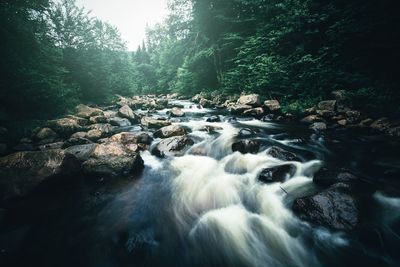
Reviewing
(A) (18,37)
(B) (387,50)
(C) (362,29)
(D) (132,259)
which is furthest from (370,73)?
(A) (18,37)

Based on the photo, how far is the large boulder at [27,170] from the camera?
14.1ft

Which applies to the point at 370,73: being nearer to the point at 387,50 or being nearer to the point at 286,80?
the point at 387,50

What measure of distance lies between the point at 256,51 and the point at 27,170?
13.1 meters

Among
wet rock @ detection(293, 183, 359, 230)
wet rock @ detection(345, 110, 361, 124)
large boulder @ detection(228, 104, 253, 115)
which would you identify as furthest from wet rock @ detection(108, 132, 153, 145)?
Result: wet rock @ detection(345, 110, 361, 124)

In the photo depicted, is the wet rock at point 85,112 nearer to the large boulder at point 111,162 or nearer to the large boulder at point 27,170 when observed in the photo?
the large boulder at point 111,162

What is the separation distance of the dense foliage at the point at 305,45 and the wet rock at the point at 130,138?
7598mm

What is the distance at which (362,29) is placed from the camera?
328 inches

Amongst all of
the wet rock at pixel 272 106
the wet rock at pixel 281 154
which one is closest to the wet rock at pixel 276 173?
the wet rock at pixel 281 154

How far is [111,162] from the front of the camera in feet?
17.8

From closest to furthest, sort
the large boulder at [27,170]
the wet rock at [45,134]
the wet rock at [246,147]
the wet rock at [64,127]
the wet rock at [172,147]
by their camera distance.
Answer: the large boulder at [27,170]
the wet rock at [246,147]
the wet rock at [172,147]
the wet rock at [45,134]
the wet rock at [64,127]

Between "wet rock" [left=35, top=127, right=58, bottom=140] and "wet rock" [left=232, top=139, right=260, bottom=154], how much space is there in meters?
7.05

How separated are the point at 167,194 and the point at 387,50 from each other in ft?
30.6

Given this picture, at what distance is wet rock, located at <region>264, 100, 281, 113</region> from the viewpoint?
35.9 feet

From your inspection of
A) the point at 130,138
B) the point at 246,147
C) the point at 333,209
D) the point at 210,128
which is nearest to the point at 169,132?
the point at 130,138
